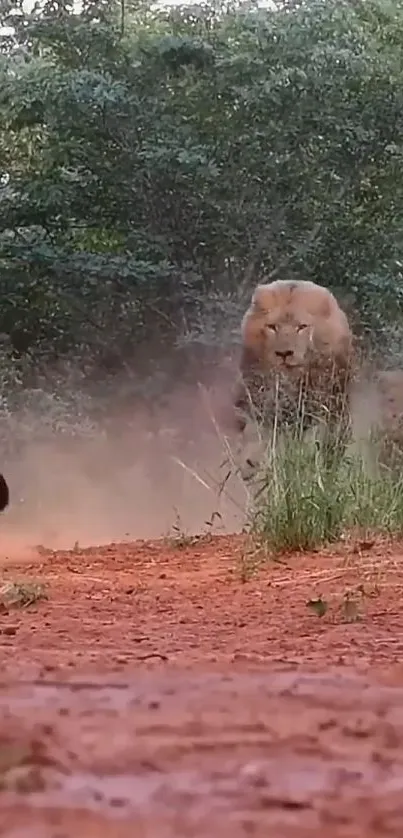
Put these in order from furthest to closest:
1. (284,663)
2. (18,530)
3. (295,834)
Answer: (18,530)
(284,663)
(295,834)

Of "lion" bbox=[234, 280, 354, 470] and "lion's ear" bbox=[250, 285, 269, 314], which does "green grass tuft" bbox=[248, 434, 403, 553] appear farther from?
"lion's ear" bbox=[250, 285, 269, 314]

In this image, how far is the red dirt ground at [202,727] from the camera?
0.52 meters

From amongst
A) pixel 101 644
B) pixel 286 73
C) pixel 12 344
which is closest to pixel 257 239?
pixel 286 73

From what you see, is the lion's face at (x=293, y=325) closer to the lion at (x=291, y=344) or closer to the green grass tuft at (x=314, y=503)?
the lion at (x=291, y=344)

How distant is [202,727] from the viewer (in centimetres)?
72

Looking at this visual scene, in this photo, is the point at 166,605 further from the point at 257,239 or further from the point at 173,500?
the point at 257,239

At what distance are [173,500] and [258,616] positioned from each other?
4235mm

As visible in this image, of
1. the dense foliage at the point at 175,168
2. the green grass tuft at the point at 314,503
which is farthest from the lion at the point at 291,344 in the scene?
the green grass tuft at the point at 314,503

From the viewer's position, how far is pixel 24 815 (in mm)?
520

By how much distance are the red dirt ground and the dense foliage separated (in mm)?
4571

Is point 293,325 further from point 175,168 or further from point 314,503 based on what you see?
point 314,503

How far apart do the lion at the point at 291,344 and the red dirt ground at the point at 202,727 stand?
321cm

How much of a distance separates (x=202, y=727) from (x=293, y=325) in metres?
4.51

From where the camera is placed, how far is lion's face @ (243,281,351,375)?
200 inches
